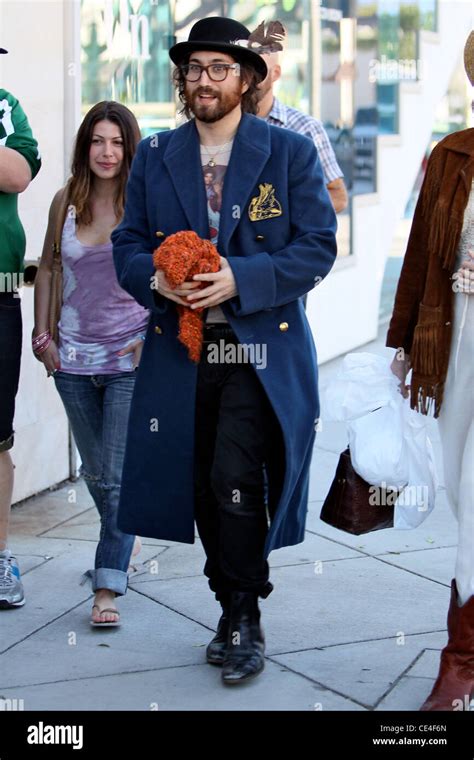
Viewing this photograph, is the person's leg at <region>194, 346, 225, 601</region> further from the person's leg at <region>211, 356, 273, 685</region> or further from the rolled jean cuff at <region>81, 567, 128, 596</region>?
the rolled jean cuff at <region>81, 567, 128, 596</region>

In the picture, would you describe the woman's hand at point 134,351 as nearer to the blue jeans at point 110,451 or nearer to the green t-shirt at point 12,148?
the blue jeans at point 110,451

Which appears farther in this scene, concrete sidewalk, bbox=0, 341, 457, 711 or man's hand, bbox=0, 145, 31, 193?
man's hand, bbox=0, 145, 31, 193

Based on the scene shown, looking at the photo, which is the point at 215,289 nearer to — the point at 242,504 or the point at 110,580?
the point at 242,504

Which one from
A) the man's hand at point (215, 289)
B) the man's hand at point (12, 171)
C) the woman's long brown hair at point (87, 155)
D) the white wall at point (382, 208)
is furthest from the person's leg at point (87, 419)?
the white wall at point (382, 208)

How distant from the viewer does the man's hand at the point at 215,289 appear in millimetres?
4023

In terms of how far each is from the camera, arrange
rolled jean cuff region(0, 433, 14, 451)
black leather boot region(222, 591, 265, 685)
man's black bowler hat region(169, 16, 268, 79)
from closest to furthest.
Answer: man's black bowler hat region(169, 16, 268, 79) < black leather boot region(222, 591, 265, 685) < rolled jean cuff region(0, 433, 14, 451)

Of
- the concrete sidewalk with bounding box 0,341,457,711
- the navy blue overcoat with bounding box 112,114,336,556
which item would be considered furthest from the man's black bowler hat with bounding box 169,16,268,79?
the concrete sidewalk with bounding box 0,341,457,711

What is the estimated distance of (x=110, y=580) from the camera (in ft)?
16.1

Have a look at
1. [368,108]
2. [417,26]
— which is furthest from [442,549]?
[417,26]

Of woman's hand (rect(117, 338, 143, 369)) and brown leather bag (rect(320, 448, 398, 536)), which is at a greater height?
woman's hand (rect(117, 338, 143, 369))

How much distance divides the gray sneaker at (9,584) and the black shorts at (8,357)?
17.2 inches

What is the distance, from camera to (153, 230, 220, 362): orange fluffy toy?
13.1 feet

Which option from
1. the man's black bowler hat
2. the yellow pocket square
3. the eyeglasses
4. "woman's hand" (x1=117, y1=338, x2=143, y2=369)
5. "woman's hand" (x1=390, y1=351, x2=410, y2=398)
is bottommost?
"woman's hand" (x1=117, y1=338, x2=143, y2=369)

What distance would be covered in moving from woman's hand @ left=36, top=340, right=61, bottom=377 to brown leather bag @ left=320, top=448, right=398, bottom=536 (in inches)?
52.3
